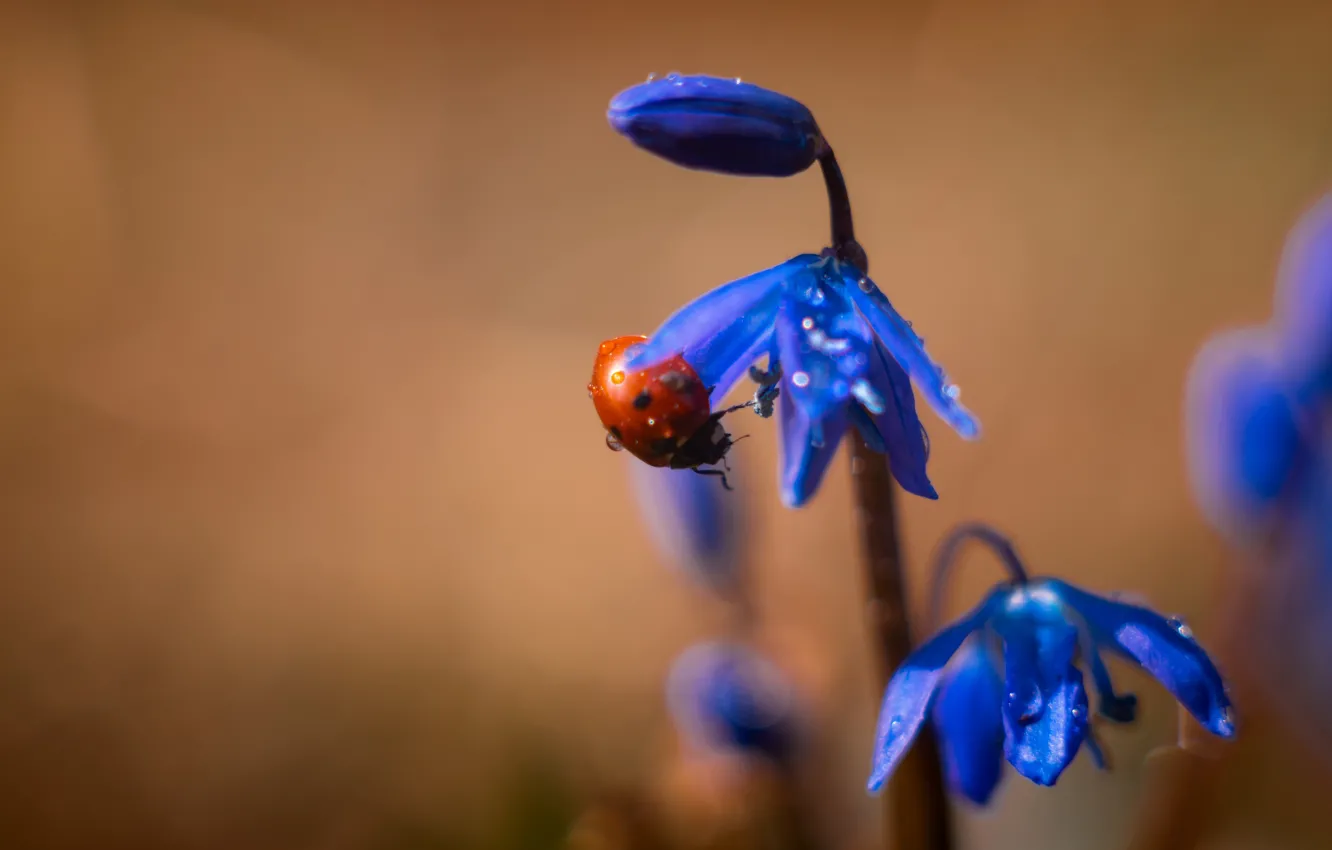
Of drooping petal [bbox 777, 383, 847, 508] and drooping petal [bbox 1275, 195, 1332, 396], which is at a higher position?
drooping petal [bbox 1275, 195, 1332, 396]

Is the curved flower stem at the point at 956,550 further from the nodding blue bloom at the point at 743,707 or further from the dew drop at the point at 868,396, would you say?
the nodding blue bloom at the point at 743,707

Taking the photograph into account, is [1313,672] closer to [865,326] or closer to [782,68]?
[865,326]

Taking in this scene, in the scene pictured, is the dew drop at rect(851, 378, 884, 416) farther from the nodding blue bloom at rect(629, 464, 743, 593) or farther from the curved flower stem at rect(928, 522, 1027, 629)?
the nodding blue bloom at rect(629, 464, 743, 593)

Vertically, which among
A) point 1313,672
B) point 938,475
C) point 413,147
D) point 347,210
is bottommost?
point 1313,672

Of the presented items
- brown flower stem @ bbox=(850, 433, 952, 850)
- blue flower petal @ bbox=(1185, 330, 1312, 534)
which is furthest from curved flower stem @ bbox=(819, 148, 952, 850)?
blue flower petal @ bbox=(1185, 330, 1312, 534)

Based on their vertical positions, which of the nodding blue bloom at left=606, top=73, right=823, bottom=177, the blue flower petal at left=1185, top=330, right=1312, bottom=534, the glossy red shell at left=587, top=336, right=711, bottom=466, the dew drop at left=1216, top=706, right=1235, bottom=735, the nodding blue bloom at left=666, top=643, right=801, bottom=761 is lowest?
the nodding blue bloom at left=666, top=643, right=801, bottom=761

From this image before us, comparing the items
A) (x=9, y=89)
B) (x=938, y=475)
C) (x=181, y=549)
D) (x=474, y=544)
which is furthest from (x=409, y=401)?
(x=9, y=89)

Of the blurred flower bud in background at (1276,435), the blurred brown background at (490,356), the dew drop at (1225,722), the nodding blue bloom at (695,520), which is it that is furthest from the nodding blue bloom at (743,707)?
the dew drop at (1225,722)
